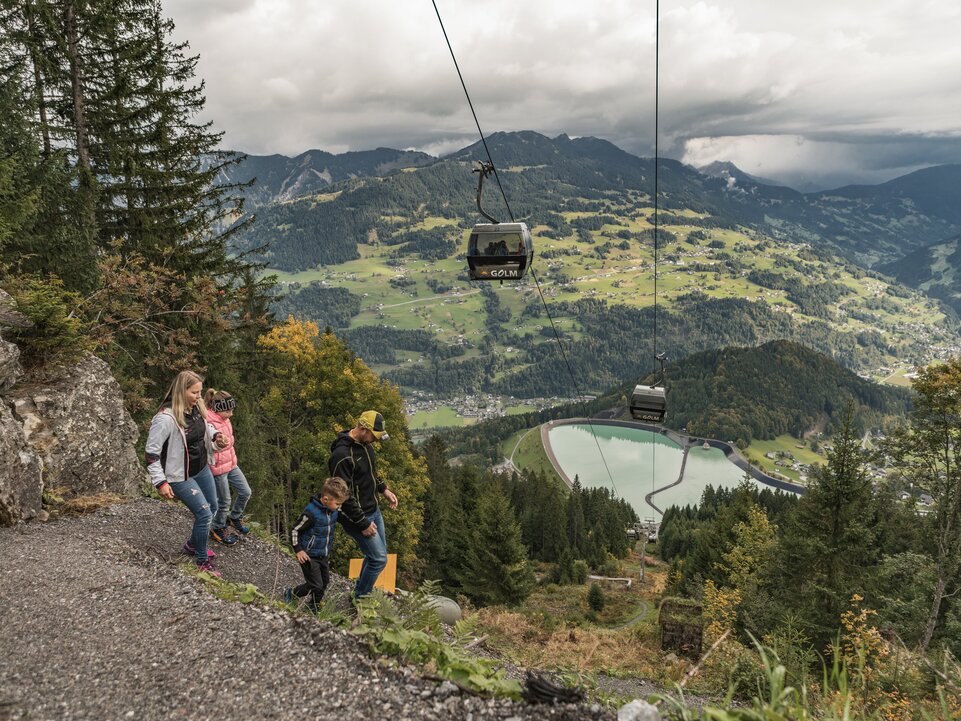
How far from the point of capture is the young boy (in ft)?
20.1

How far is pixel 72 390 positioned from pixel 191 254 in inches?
420

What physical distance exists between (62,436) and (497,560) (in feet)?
73.3

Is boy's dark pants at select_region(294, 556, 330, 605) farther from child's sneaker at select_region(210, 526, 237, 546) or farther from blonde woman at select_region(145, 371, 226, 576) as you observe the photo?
child's sneaker at select_region(210, 526, 237, 546)

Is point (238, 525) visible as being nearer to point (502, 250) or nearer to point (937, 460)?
point (502, 250)

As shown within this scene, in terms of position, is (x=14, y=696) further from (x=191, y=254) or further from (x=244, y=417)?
(x=244, y=417)

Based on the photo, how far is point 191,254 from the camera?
19.4 metres

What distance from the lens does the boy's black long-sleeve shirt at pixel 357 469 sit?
21.9 ft

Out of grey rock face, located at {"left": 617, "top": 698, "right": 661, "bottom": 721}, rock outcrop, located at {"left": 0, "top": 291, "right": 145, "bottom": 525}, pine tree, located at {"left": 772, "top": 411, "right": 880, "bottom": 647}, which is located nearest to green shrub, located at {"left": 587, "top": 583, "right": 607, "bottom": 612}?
pine tree, located at {"left": 772, "top": 411, "right": 880, "bottom": 647}

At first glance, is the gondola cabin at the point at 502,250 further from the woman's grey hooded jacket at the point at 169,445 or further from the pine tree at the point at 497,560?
the pine tree at the point at 497,560

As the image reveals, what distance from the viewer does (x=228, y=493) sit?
8.36 meters

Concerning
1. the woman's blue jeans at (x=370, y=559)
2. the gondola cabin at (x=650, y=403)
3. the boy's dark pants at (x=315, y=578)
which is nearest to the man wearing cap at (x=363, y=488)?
the woman's blue jeans at (x=370, y=559)

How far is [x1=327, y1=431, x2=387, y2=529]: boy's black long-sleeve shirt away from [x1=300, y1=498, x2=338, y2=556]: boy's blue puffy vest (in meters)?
0.32

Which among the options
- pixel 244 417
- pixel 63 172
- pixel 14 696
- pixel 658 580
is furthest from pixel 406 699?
pixel 658 580

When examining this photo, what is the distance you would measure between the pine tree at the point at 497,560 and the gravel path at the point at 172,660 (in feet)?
75.5
